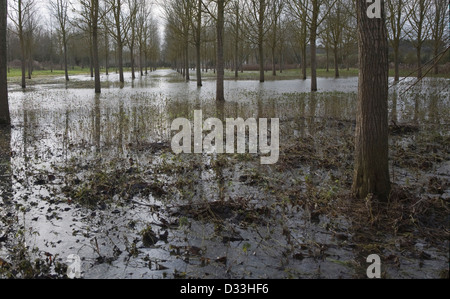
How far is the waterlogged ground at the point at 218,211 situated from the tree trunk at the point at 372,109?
0.89 ft

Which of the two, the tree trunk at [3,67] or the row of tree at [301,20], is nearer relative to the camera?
the tree trunk at [3,67]

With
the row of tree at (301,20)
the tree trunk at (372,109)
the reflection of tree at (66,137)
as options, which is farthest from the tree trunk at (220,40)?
the tree trunk at (372,109)

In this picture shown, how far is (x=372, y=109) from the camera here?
4324mm

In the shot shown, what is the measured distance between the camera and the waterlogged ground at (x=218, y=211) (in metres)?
3.33

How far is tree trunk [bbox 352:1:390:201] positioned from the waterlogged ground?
273 millimetres

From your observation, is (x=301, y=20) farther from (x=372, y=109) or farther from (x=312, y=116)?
(x=372, y=109)

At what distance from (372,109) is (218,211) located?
7.22ft

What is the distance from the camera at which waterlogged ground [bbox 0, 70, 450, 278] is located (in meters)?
3.33

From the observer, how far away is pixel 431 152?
6.78 metres

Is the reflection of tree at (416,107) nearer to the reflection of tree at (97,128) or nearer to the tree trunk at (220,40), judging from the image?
the tree trunk at (220,40)

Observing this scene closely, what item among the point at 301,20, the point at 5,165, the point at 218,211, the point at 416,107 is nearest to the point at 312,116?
the point at 416,107
